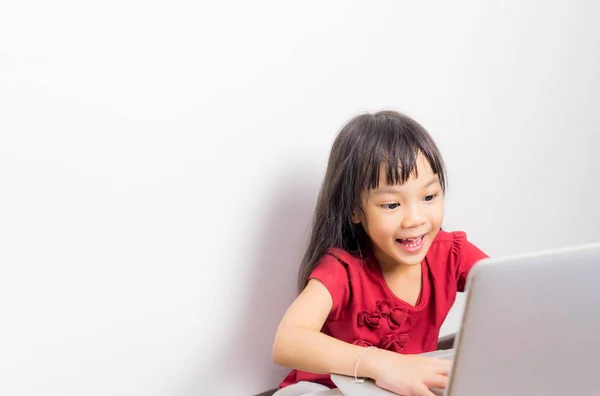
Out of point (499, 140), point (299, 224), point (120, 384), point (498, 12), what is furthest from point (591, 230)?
point (120, 384)

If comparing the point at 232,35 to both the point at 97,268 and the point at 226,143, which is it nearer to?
the point at 226,143

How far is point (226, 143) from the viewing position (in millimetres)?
1050

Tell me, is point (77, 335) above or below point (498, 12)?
below

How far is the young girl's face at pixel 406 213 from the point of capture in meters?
0.96

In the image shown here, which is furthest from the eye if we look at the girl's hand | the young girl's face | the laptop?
the laptop

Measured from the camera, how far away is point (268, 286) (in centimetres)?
116

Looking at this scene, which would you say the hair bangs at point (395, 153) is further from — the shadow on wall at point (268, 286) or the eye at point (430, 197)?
the shadow on wall at point (268, 286)

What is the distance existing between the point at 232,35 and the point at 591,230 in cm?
113

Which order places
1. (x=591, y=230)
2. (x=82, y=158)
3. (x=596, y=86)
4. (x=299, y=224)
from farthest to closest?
1. (x=591, y=230)
2. (x=596, y=86)
3. (x=299, y=224)
4. (x=82, y=158)

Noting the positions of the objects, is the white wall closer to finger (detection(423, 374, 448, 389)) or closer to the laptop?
finger (detection(423, 374, 448, 389))

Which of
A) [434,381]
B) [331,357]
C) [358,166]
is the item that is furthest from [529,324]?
[358,166]

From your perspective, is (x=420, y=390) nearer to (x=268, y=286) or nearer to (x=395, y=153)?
(x=395, y=153)

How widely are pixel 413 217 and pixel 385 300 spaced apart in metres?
0.16

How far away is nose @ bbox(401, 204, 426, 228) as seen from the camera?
3.16 ft
